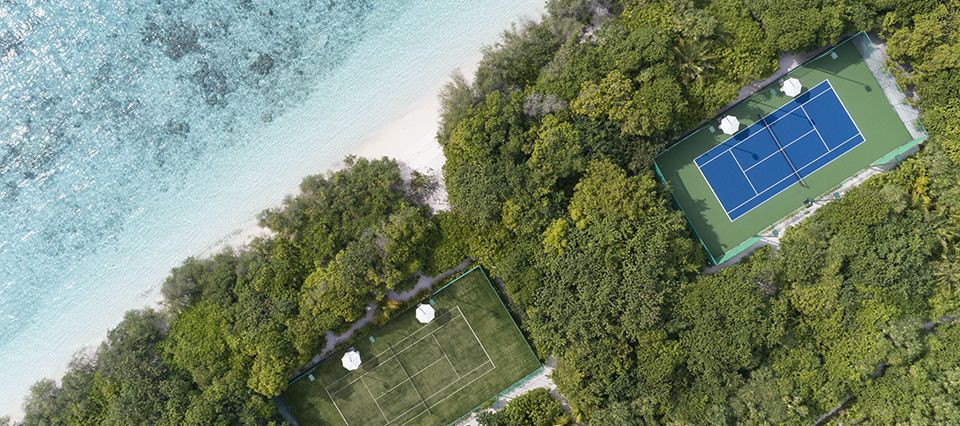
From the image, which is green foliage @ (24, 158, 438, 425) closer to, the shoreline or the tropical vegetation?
the tropical vegetation

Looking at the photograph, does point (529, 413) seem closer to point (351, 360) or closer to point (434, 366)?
point (434, 366)

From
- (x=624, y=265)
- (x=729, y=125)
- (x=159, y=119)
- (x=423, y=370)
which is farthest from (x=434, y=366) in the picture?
Answer: (x=159, y=119)

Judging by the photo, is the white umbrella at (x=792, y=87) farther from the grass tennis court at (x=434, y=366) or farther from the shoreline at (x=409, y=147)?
the grass tennis court at (x=434, y=366)

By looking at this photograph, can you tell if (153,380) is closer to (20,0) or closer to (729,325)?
→ (20,0)

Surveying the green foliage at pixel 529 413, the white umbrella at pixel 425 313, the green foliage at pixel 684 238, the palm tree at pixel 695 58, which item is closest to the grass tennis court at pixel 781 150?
the green foliage at pixel 684 238

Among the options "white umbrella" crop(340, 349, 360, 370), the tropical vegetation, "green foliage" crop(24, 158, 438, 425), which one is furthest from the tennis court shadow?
"white umbrella" crop(340, 349, 360, 370)

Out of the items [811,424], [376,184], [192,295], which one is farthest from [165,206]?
[811,424]
